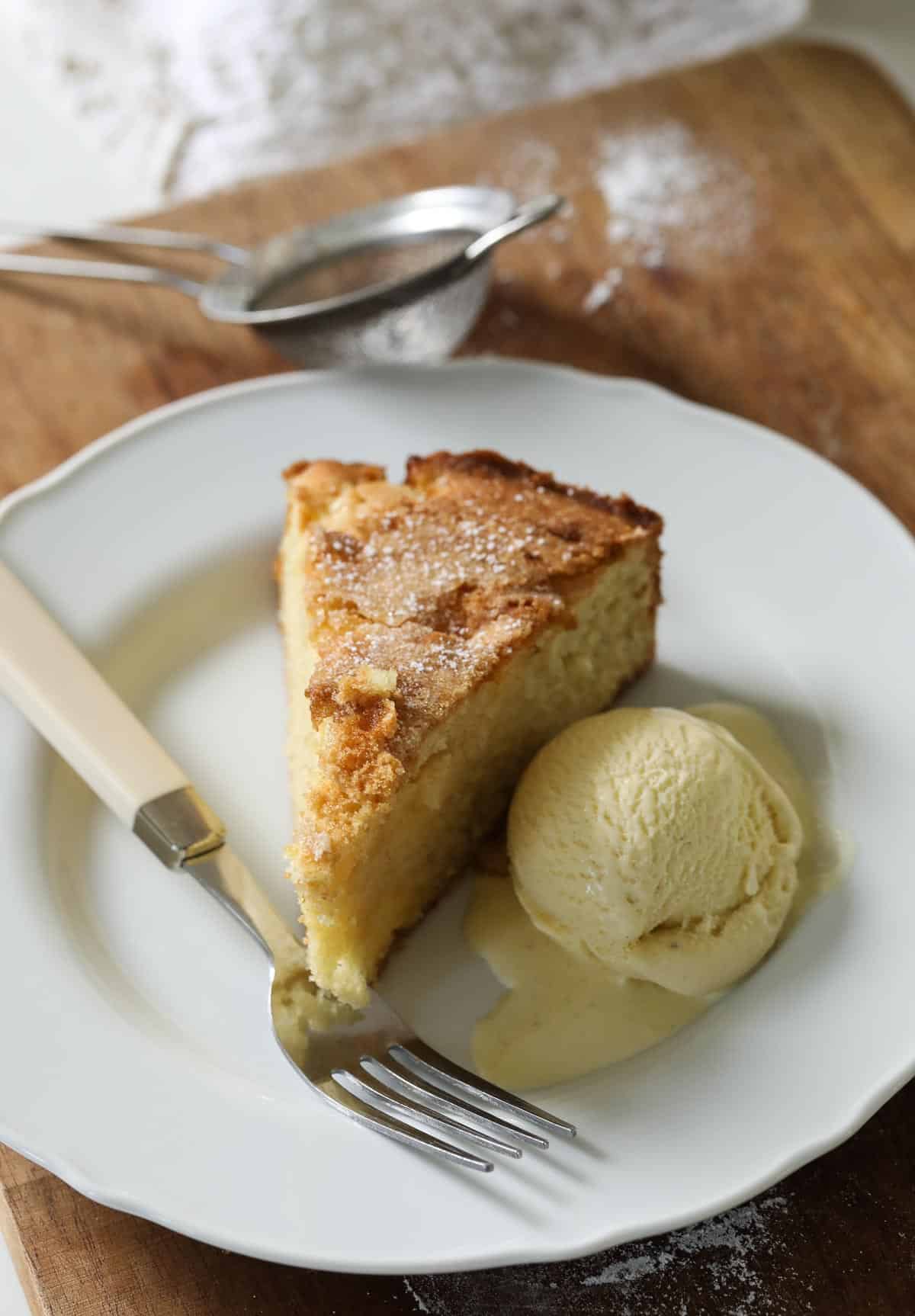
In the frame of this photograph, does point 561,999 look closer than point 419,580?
Yes

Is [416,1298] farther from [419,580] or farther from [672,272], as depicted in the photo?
[672,272]

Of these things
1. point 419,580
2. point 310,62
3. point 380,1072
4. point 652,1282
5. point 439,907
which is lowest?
→ point 652,1282

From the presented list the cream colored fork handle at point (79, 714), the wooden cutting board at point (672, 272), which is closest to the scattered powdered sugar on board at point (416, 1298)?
the cream colored fork handle at point (79, 714)

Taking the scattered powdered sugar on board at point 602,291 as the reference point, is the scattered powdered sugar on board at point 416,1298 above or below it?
below

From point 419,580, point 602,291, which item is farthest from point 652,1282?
point 602,291

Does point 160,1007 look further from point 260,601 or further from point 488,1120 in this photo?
point 260,601

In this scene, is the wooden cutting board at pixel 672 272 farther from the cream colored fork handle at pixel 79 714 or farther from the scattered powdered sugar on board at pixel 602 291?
the cream colored fork handle at pixel 79 714

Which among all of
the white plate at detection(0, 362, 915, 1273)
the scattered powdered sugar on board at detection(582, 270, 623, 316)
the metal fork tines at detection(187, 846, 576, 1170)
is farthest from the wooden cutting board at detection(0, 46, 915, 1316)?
the metal fork tines at detection(187, 846, 576, 1170)
